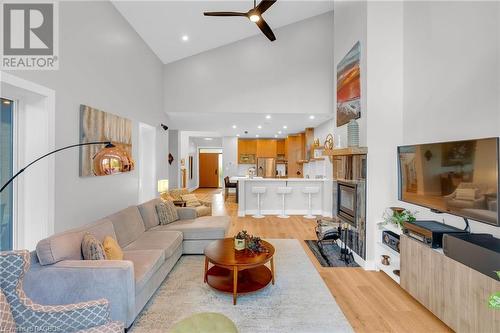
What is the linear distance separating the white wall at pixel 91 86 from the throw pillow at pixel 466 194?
382 centimetres

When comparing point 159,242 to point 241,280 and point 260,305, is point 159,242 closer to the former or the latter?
point 241,280

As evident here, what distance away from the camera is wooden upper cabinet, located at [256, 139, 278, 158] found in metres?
10.7

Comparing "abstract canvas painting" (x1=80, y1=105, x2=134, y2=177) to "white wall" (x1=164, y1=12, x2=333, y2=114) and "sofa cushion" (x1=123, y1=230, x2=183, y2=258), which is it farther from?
"white wall" (x1=164, y1=12, x2=333, y2=114)

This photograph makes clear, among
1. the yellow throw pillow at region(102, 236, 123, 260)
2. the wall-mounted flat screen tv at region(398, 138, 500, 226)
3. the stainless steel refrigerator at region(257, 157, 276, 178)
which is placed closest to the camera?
the wall-mounted flat screen tv at region(398, 138, 500, 226)

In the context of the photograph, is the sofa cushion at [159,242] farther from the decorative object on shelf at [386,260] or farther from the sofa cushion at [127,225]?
the decorative object on shelf at [386,260]

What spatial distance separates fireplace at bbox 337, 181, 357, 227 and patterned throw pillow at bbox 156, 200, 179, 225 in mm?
2845

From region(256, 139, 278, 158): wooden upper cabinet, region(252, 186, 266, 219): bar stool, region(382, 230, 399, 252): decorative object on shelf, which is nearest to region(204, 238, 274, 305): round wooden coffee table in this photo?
region(382, 230, 399, 252): decorative object on shelf

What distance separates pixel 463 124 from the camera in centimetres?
246

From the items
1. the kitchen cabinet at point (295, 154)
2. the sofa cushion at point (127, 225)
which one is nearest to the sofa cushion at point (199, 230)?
the sofa cushion at point (127, 225)

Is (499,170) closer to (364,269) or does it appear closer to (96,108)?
(364,269)

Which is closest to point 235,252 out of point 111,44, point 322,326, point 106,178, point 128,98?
point 322,326

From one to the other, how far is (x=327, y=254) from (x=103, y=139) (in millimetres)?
3770

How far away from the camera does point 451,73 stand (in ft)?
8.57

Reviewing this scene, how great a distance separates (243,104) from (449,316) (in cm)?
494
